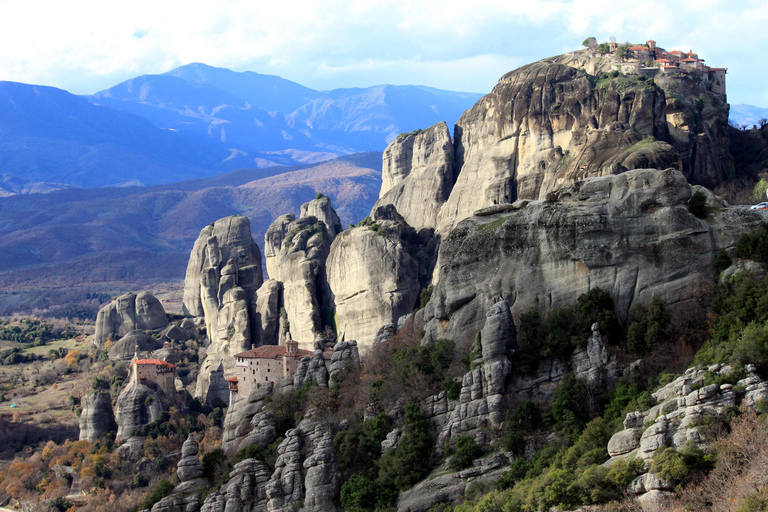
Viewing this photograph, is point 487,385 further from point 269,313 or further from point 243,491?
point 269,313

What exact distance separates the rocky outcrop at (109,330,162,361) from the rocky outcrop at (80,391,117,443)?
1267 centimetres

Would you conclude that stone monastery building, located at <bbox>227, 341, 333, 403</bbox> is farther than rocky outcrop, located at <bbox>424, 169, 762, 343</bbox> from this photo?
Yes

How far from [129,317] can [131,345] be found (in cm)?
905

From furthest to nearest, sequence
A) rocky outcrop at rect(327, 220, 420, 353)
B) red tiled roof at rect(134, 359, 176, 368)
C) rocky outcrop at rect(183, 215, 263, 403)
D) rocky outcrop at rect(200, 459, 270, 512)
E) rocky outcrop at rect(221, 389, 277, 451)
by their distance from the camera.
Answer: rocky outcrop at rect(183, 215, 263, 403) → red tiled roof at rect(134, 359, 176, 368) → rocky outcrop at rect(327, 220, 420, 353) → rocky outcrop at rect(221, 389, 277, 451) → rocky outcrop at rect(200, 459, 270, 512)

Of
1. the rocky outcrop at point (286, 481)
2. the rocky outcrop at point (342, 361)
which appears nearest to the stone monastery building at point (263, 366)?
the rocky outcrop at point (342, 361)

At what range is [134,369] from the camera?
7394 cm

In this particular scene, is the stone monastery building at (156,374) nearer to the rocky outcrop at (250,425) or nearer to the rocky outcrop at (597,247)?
the rocky outcrop at (250,425)

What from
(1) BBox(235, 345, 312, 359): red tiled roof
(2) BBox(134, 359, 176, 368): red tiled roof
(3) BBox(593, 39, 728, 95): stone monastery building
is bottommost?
(2) BBox(134, 359, 176, 368): red tiled roof

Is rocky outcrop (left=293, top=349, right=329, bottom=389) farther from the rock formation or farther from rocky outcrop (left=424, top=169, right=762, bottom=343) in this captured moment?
the rock formation

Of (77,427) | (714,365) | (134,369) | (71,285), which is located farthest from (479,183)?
(71,285)

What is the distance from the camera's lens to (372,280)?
65.2 metres

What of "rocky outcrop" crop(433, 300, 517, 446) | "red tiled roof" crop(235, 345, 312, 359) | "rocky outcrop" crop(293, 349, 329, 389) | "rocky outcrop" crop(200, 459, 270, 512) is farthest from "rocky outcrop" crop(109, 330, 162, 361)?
"rocky outcrop" crop(433, 300, 517, 446)

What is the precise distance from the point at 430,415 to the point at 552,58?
47290 mm

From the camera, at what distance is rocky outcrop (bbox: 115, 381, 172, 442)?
67875 mm
